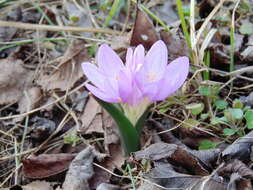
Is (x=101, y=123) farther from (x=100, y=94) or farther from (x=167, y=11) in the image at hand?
(x=167, y=11)

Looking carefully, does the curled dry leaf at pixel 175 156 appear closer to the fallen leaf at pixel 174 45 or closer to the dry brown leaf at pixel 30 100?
the fallen leaf at pixel 174 45

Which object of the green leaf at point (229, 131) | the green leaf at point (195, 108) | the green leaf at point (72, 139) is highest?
the green leaf at point (195, 108)

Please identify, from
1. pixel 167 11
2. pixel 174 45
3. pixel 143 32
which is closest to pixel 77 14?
pixel 167 11

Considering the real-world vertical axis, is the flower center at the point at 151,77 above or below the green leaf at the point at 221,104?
above

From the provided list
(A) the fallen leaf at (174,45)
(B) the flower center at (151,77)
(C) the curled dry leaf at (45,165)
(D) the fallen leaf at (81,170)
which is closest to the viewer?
(B) the flower center at (151,77)

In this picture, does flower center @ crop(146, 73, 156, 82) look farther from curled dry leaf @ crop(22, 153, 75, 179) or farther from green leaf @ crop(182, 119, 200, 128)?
curled dry leaf @ crop(22, 153, 75, 179)

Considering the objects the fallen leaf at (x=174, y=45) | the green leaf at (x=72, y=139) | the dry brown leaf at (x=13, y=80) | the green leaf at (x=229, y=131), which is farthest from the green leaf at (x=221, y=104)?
the dry brown leaf at (x=13, y=80)
